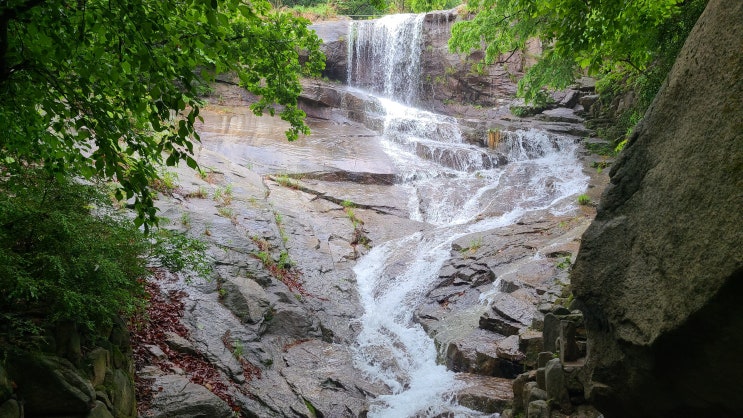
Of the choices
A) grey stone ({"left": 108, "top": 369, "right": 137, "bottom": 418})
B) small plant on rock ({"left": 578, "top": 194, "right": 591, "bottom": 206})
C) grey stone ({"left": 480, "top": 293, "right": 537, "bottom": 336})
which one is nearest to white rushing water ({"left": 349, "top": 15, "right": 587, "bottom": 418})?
small plant on rock ({"left": 578, "top": 194, "right": 591, "bottom": 206})

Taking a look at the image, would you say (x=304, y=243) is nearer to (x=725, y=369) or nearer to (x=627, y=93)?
(x=725, y=369)

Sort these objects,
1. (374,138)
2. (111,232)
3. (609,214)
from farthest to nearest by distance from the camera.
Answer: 1. (374,138)
2. (111,232)
3. (609,214)

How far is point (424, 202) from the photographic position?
15.5m

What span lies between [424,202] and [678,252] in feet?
40.9

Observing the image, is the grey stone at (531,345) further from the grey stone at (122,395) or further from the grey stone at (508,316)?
the grey stone at (122,395)

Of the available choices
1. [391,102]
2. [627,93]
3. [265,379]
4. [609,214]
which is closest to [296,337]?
[265,379]

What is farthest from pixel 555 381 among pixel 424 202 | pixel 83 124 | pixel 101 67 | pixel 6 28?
pixel 424 202

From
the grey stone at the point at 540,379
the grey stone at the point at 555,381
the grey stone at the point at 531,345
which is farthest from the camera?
the grey stone at the point at 531,345

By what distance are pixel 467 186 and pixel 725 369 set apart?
44.5 ft

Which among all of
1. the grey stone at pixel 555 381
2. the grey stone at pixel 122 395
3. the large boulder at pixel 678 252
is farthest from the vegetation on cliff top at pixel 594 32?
the grey stone at pixel 122 395

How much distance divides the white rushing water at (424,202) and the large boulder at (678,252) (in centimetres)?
357

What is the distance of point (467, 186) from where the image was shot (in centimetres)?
1638

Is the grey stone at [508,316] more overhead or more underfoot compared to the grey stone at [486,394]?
more overhead

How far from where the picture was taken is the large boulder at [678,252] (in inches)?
108
